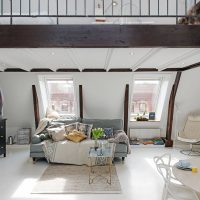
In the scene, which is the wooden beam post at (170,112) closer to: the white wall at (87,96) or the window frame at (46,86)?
the white wall at (87,96)

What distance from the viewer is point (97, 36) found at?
8.75ft

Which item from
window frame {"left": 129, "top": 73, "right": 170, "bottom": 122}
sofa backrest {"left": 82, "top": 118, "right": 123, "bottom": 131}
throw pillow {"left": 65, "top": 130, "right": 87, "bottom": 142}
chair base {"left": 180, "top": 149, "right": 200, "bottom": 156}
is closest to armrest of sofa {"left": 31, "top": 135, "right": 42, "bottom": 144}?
throw pillow {"left": 65, "top": 130, "right": 87, "bottom": 142}

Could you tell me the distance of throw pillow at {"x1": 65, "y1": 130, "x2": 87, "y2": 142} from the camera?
501 cm

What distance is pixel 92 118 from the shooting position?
6.21 meters

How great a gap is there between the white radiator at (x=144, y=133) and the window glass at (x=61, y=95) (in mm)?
1840

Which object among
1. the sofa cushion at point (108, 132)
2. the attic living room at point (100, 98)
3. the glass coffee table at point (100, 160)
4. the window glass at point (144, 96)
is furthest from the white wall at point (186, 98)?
the glass coffee table at point (100, 160)

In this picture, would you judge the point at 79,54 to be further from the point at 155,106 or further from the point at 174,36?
the point at 155,106

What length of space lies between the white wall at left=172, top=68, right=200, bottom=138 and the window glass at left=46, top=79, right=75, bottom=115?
2.89m

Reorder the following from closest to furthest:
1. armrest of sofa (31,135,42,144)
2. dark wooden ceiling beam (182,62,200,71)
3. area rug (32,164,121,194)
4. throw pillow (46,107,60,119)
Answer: area rug (32,164,121,194)
dark wooden ceiling beam (182,62,200,71)
armrest of sofa (31,135,42,144)
throw pillow (46,107,60,119)

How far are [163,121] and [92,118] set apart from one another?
2029 millimetres

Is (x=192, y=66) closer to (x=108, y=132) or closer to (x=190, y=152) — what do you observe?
(x=190, y=152)

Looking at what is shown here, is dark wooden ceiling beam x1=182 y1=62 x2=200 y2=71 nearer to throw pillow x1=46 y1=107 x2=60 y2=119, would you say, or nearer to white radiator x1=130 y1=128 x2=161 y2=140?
white radiator x1=130 y1=128 x2=161 y2=140

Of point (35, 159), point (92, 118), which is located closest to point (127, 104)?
point (92, 118)

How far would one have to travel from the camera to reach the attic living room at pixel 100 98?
8.77ft
